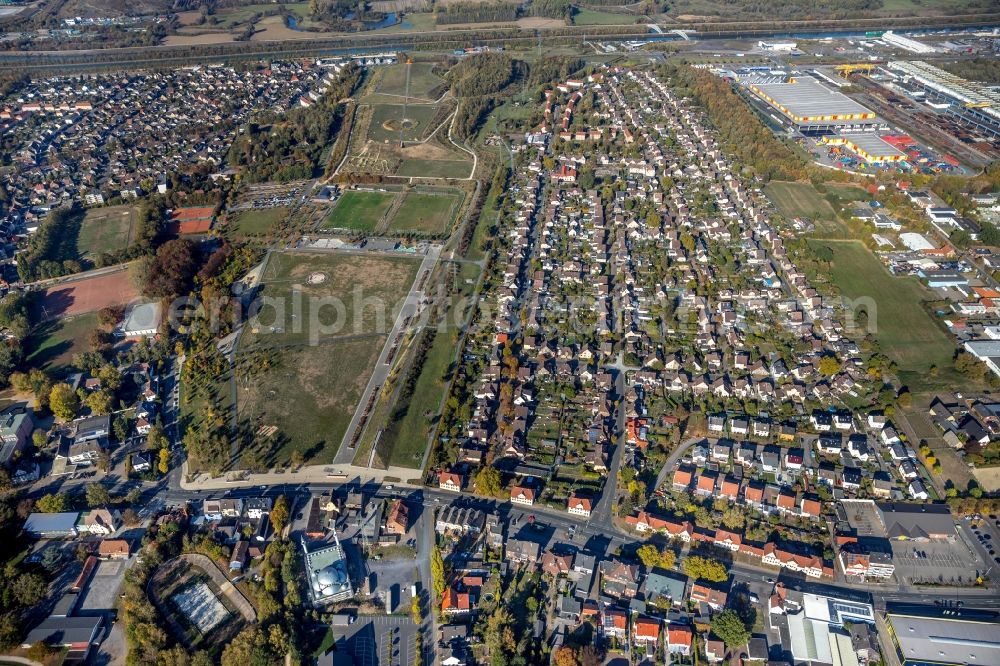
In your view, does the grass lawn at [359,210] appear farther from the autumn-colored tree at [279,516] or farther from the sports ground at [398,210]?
the autumn-colored tree at [279,516]

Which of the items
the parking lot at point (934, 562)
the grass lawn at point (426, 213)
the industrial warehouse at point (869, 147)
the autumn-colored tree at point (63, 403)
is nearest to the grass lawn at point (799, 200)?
the industrial warehouse at point (869, 147)

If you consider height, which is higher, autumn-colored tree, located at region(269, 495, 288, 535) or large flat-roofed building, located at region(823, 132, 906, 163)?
large flat-roofed building, located at region(823, 132, 906, 163)

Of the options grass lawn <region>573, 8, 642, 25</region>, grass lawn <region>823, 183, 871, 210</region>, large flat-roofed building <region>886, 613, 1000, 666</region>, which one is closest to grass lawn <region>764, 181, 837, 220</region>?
grass lawn <region>823, 183, 871, 210</region>

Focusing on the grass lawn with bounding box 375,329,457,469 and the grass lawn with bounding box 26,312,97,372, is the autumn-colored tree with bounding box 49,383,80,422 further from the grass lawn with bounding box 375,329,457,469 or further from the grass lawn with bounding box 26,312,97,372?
the grass lawn with bounding box 375,329,457,469

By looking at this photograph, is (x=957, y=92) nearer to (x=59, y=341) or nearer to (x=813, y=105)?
(x=813, y=105)

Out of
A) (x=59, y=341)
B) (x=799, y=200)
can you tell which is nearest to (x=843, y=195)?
(x=799, y=200)
